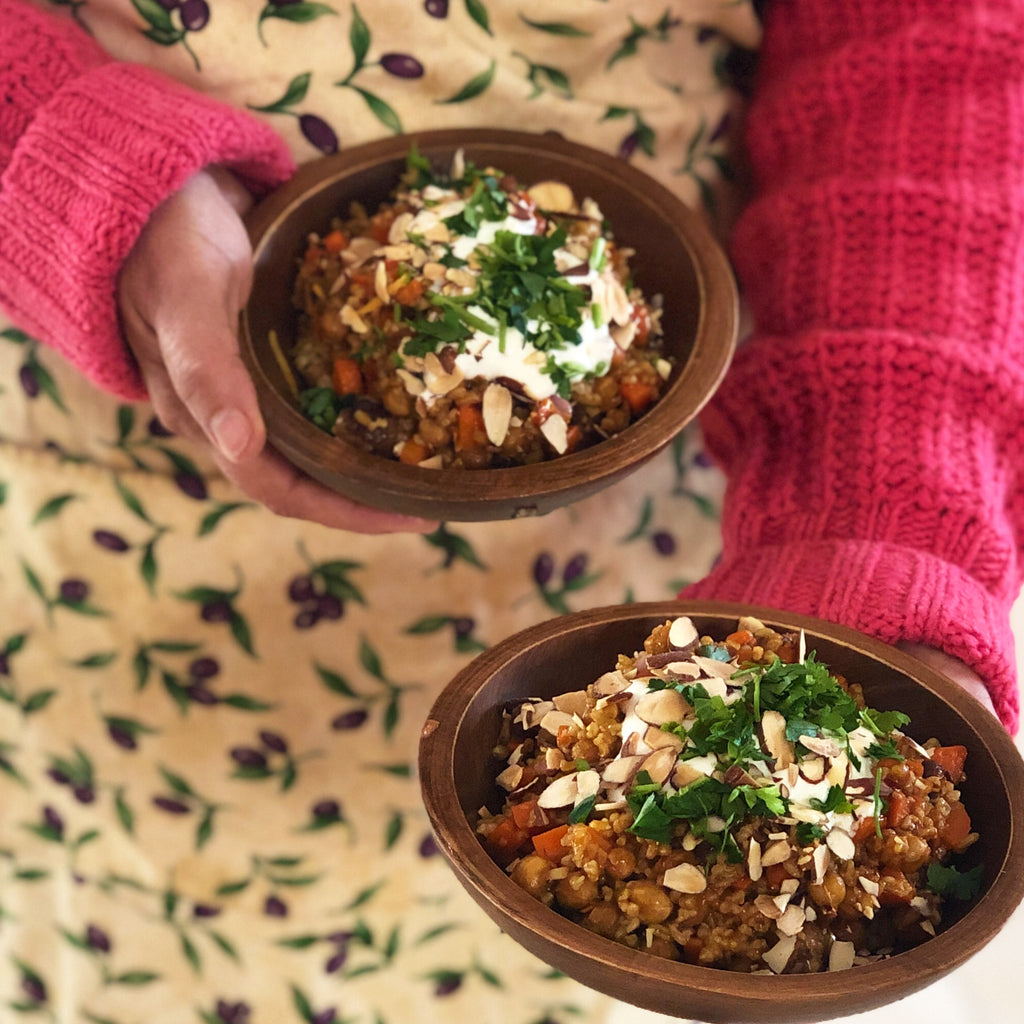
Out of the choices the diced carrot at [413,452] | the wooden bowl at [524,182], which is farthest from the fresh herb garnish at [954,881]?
the diced carrot at [413,452]

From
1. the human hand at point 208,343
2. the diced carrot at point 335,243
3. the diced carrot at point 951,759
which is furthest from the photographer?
the diced carrot at point 335,243

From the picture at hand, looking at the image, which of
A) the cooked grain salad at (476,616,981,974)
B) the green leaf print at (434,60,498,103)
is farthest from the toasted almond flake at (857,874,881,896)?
the green leaf print at (434,60,498,103)

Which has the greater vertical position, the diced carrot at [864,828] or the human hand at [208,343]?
the human hand at [208,343]

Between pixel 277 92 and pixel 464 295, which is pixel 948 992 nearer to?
pixel 464 295

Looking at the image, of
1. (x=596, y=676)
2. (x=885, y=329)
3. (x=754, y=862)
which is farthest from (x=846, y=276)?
(x=754, y=862)

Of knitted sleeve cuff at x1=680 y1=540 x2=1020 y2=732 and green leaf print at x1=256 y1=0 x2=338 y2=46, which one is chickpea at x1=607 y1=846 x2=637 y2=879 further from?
green leaf print at x1=256 y1=0 x2=338 y2=46

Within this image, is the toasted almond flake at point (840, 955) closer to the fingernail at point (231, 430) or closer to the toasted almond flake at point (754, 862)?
the toasted almond flake at point (754, 862)

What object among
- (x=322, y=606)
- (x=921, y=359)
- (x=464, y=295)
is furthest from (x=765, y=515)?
(x=322, y=606)

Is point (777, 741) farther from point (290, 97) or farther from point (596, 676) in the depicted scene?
point (290, 97)
